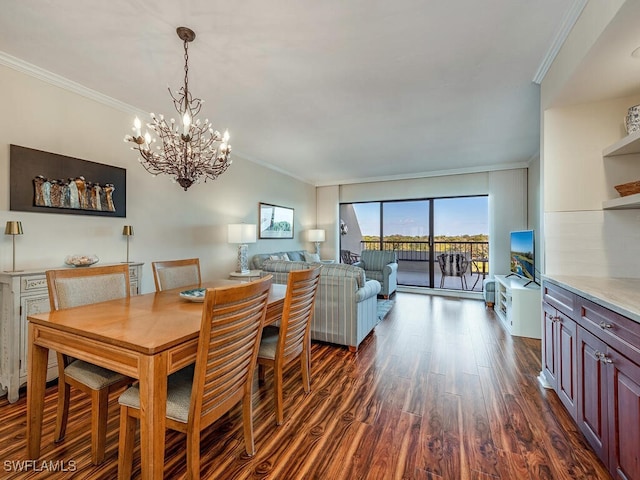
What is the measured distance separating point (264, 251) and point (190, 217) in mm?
1752

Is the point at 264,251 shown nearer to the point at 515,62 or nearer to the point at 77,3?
the point at 77,3

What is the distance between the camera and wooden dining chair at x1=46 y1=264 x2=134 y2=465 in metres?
1.48

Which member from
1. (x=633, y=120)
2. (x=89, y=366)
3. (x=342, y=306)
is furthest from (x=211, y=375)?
(x=633, y=120)

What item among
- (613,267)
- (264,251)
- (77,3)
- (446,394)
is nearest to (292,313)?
(446,394)

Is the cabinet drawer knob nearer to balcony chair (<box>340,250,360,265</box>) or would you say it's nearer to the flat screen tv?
the flat screen tv

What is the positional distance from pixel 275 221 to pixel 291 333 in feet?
12.8

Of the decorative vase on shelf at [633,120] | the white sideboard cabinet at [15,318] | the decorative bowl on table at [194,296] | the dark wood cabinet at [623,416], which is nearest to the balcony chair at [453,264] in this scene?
the decorative vase on shelf at [633,120]

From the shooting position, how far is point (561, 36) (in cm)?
192

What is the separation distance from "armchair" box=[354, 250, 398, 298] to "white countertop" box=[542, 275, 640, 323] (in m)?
3.34

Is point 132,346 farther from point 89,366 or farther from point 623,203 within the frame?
point 623,203

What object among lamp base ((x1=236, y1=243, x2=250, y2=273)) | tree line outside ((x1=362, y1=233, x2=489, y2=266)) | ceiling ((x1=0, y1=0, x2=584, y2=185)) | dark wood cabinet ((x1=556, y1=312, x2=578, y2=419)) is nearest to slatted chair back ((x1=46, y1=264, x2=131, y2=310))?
ceiling ((x1=0, y1=0, x2=584, y2=185))

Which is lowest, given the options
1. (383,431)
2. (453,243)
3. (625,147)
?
(383,431)

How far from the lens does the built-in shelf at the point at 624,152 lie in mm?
→ 1841

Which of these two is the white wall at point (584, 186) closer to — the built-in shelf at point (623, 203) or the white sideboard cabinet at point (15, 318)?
the built-in shelf at point (623, 203)
